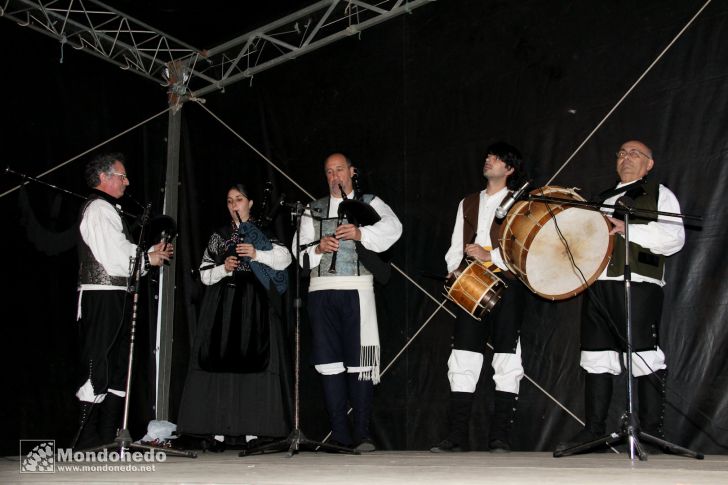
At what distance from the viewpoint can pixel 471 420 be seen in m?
5.05

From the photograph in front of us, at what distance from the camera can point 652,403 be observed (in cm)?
415

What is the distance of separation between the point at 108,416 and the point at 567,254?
2.84 metres

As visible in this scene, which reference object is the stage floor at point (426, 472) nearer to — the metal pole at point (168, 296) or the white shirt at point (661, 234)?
the white shirt at point (661, 234)

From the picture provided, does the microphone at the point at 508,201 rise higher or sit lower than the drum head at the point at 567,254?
higher

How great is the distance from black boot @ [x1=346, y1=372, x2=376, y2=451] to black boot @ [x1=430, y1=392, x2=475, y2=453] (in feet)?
1.54

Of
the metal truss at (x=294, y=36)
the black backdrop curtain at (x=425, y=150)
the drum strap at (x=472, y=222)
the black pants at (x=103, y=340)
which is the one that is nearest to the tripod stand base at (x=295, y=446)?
the black pants at (x=103, y=340)

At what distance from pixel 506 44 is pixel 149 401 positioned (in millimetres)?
3818

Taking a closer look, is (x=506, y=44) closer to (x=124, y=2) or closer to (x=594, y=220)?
(x=594, y=220)

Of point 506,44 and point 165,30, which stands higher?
point 165,30

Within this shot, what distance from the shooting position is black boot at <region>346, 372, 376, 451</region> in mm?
4844

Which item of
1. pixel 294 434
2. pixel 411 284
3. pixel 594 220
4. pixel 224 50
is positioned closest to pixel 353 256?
pixel 411 284

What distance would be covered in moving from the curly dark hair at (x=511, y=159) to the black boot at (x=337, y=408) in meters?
1.64

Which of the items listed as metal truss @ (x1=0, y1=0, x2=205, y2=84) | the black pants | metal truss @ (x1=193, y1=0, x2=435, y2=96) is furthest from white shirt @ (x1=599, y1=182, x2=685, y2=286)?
metal truss @ (x1=0, y1=0, x2=205, y2=84)

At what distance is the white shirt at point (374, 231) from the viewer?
4898mm
